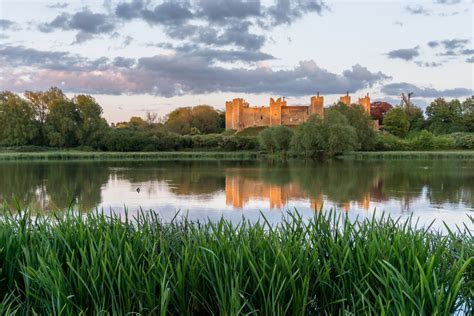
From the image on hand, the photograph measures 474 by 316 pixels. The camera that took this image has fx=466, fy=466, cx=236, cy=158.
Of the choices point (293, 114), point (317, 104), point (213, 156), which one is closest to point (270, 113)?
point (293, 114)

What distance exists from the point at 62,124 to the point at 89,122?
348 centimetres

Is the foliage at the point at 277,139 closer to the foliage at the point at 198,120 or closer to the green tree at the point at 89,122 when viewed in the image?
the green tree at the point at 89,122

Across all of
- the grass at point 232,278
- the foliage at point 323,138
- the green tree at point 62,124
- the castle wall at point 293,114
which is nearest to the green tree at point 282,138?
the foliage at point 323,138

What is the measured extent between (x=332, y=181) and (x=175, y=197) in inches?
307

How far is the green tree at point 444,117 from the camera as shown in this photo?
2621 inches

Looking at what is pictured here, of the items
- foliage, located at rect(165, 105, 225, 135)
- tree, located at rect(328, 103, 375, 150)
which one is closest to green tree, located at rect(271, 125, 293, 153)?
tree, located at rect(328, 103, 375, 150)

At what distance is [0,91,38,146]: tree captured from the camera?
2084 inches

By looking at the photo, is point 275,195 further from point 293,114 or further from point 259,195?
point 293,114

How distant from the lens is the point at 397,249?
10.9 ft

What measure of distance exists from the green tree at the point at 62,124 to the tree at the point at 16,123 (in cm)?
186

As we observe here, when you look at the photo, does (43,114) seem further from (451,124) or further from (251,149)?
(451,124)

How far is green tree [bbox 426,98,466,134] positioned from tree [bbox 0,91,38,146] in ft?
176

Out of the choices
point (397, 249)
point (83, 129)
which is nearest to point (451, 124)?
point (83, 129)

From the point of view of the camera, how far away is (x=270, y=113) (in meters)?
78.6
